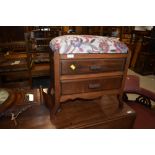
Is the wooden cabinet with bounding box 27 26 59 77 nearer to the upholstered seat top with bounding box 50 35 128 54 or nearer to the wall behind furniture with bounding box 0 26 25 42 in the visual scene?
the wall behind furniture with bounding box 0 26 25 42

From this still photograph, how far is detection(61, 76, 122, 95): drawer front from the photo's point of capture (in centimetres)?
85

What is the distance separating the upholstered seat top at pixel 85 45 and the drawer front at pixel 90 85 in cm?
18

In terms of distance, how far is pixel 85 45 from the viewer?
31.7 inches

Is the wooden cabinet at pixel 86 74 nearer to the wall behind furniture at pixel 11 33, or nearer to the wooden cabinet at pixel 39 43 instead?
the wooden cabinet at pixel 39 43

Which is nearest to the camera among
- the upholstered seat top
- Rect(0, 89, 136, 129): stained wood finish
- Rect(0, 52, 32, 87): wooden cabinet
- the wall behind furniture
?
the upholstered seat top

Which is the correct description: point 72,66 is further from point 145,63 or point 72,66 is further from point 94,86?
point 145,63

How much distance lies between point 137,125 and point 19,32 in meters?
2.45

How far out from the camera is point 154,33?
367cm

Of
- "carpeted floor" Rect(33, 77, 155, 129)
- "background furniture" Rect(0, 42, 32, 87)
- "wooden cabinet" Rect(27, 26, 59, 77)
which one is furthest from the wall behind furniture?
"carpeted floor" Rect(33, 77, 155, 129)

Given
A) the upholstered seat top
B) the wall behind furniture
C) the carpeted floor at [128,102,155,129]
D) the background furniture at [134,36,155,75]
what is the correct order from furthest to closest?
the background furniture at [134,36,155,75] → the wall behind furniture → the carpeted floor at [128,102,155,129] → the upholstered seat top

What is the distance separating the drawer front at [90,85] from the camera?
85cm

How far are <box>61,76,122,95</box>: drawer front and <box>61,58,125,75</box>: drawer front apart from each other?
6 cm
